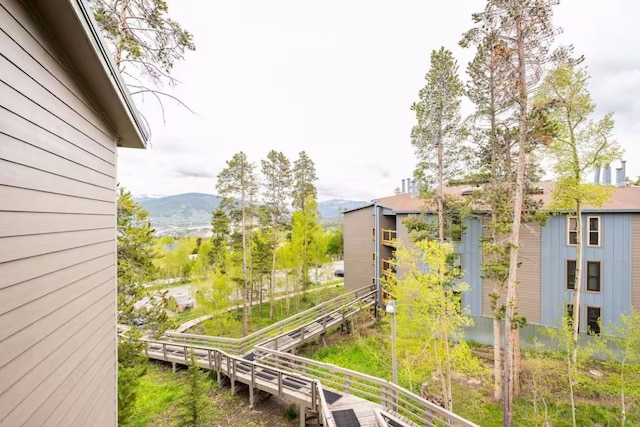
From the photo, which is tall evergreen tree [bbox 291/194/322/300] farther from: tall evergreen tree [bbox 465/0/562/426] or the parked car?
tall evergreen tree [bbox 465/0/562/426]

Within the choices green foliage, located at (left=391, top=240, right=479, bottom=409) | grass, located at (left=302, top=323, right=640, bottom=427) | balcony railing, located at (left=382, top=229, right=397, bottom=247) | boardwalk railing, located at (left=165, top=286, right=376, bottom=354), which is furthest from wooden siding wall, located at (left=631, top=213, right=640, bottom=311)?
boardwalk railing, located at (left=165, top=286, right=376, bottom=354)

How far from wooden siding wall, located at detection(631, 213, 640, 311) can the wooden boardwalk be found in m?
10.9

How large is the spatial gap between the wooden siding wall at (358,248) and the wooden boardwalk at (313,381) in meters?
5.34

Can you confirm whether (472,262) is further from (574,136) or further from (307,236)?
(307,236)

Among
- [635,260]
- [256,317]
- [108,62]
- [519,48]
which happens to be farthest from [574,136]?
[256,317]

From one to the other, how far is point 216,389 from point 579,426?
13567 mm

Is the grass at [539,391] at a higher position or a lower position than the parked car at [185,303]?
higher

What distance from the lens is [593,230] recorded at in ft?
43.7

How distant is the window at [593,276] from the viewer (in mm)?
13273

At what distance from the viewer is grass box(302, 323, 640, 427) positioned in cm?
964

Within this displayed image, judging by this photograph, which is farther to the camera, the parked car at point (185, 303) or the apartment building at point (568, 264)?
the parked car at point (185, 303)

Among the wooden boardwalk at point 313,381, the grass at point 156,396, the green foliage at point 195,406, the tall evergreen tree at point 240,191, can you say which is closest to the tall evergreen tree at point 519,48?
the wooden boardwalk at point 313,381

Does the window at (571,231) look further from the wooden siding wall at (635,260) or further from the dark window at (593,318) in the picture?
the dark window at (593,318)

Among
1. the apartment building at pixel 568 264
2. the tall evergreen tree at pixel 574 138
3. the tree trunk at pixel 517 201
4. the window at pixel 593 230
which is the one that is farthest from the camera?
the window at pixel 593 230
